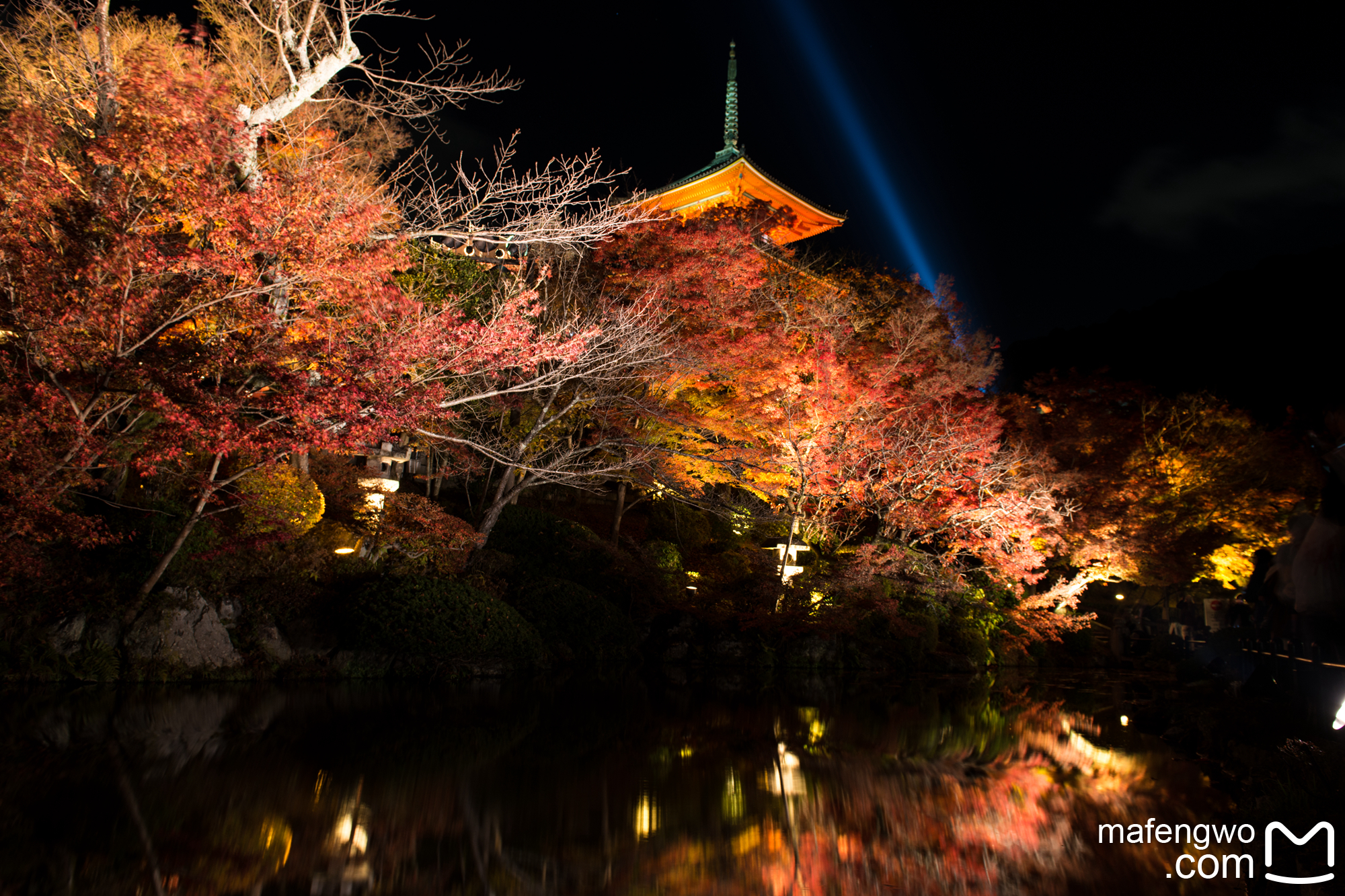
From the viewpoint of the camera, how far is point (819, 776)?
5.25m

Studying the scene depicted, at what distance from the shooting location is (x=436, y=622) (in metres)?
9.14

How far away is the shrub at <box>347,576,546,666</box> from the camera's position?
29.3ft

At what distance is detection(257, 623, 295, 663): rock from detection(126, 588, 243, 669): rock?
286 mm

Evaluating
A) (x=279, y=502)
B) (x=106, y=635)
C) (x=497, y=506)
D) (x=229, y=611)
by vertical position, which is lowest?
(x=106, y=635)

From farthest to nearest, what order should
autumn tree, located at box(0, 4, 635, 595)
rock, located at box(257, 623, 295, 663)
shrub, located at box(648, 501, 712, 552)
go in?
shrub, located at box(648, 501, 712, 552) → rock, located at box(257, 623, 295, 663) → autumn tree, located at box(0, 4, 635, 595)

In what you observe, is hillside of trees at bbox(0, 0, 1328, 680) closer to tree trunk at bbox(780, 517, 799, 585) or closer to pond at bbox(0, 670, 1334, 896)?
tree trunk at bbox(780, 517, 799, 585)

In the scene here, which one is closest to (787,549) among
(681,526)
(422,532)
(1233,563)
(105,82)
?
(681,526)

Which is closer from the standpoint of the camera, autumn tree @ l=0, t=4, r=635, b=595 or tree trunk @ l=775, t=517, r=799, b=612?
autumn tree @ l=0, t=4, r=635, b=595

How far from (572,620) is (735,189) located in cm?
1900

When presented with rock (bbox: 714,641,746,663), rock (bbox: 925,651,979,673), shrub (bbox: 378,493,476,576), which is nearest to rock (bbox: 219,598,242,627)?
shrub (bbox: 378,493,476,576)

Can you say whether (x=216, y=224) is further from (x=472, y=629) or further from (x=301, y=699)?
(x=472, y=629)

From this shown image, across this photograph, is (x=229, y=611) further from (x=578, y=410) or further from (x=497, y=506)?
(x=578, y=410)

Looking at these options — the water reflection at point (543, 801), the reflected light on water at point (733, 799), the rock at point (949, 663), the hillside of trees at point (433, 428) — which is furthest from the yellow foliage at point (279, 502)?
the rock at point (949, 663)

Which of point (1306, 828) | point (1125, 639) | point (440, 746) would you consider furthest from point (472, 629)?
point (1125, 639)
